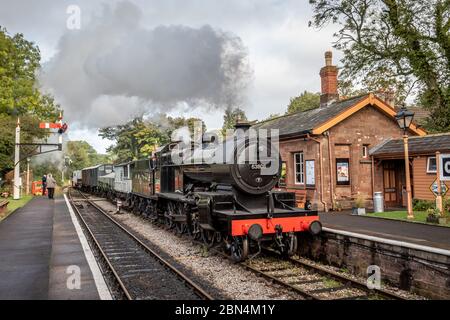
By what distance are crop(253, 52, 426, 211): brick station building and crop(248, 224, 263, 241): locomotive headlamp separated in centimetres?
776

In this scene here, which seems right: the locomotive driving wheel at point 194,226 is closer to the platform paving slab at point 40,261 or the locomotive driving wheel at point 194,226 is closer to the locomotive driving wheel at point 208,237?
the locomotive driving wheel at point 208,237

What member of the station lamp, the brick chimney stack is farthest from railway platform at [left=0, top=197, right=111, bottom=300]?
the brick chimney stack

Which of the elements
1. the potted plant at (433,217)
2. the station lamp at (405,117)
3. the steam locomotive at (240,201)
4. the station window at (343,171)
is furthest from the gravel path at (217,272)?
the station window at (343,171)

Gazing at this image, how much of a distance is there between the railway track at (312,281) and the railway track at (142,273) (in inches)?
57.8

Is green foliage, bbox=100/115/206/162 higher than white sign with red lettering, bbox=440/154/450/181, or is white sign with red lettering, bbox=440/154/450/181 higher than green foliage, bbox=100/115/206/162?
green foliage, bbox=100/115/206/162

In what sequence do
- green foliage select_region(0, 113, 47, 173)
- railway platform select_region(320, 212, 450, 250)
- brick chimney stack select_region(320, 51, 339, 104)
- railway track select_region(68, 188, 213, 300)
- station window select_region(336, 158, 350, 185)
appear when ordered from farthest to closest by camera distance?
green foliage select_region(0, 113, 47, 173)
brick chimney stack select_region(320, 51, 339, 104)
station window select_region(336, 158, 350, 185)
railway platform select_region(320, 212, 450, 250)
railway track select_region(68, 188, 213, 300)

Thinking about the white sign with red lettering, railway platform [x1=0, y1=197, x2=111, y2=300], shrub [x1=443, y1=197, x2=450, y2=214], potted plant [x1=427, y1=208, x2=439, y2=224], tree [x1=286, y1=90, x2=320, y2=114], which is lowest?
railway platform [x1=0, y1=197, x2=111, y2=300]

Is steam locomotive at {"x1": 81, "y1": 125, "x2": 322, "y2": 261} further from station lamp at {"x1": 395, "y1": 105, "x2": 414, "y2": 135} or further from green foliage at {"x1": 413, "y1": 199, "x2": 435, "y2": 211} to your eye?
green foliage at {"x1": 413, "y1": 199, "x2": 435, "y2": 211}

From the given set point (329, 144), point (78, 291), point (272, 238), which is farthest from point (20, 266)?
point (329, 144)

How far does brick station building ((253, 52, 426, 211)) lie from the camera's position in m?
14.8

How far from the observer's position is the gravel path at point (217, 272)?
629 centimetres

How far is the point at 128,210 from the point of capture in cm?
1952
